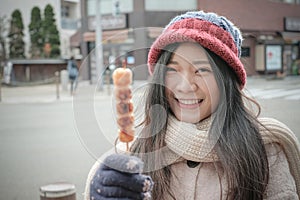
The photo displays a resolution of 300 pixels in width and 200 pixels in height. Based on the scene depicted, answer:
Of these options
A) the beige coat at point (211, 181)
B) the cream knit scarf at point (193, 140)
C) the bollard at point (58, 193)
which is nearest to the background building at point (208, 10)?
the cream knit scarf at point (193, 140)

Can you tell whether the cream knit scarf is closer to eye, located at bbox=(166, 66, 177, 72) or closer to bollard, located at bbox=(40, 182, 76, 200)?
eye, located at bbox=(166, 66, 177, 72)

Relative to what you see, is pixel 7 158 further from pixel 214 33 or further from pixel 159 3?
pixel 159 3

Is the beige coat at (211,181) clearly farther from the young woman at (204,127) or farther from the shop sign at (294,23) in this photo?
the shop sign at (294,23)

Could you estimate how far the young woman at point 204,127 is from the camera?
1.31 m

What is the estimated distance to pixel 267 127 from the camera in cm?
148

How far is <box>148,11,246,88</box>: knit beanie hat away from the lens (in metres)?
1.30

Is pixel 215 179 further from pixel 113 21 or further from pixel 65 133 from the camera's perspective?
pixel 113 21

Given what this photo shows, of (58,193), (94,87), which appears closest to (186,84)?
(94,87)

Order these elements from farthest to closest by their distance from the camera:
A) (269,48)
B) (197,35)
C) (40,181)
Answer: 1. (269,48)
2. (40,181)
3. (197,35)

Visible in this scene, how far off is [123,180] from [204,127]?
1.45 ft

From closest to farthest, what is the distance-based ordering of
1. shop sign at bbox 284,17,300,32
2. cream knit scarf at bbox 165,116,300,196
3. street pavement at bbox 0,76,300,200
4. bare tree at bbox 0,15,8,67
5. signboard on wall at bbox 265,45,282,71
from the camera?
street pavement at bbox 0,76,300,200, cream knit scarf at bbox 165,116,300,196, shop sign at bbox 284,17,300,32, signboard on wall at bbox 265,45,282,71, bare tree at bbox 0,15,8,67

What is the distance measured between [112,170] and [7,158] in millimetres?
5132

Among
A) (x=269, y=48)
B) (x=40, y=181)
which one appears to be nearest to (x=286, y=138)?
(x=40, y=181)

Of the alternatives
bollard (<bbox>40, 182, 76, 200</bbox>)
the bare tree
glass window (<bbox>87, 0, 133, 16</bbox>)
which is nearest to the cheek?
bollard (<bbox>40, 182, 76, 200</bbox>)
